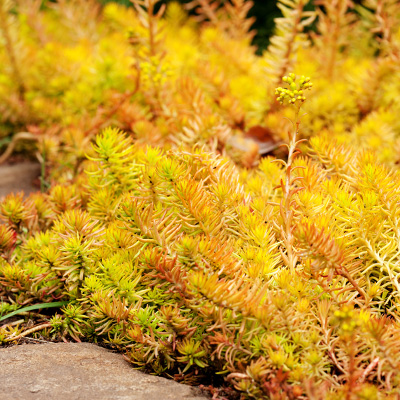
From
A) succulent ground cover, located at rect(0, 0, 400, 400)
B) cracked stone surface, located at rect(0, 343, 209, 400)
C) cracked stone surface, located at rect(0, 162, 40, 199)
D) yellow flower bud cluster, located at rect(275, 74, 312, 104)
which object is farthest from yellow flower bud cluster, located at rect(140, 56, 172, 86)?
cracked stone surface, located at rect(0, 343, 209, 400)

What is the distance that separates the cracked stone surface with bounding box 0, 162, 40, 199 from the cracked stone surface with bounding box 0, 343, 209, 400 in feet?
4.09

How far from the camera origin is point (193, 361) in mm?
1253

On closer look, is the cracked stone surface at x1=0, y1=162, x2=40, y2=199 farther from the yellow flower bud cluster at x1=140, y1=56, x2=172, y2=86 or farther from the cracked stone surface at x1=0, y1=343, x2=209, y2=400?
the cracked stone surface at x1=0, y1=343, x2=209, y2=400

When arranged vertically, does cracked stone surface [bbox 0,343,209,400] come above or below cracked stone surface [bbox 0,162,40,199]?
above

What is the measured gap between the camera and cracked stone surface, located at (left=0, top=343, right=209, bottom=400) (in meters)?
1.16

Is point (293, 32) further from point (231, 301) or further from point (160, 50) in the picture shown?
point (231, 301)

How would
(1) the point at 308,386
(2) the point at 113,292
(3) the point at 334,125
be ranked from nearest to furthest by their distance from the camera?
1. (1) the point at 308,386
2. (2) the point at 113,292
3. (3) the point at 334,125

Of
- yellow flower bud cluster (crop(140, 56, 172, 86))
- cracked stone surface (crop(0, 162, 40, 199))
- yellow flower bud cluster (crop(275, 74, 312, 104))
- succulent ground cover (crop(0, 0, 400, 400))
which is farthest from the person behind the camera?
cracked stone surface (crop(0, 162, 40, 199))

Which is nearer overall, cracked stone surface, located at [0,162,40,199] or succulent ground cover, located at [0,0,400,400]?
succulent ground cover, located at [0,0,400,400]

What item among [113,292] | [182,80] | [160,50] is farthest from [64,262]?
[160,50]

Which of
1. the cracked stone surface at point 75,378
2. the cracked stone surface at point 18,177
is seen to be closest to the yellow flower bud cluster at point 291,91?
the cracked stone surface at point 75,378

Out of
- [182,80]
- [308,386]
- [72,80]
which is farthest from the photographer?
[72,80]

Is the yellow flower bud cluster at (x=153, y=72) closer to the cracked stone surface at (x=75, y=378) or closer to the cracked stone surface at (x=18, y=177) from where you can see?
the cracked stone surface at (x=18, y=177)

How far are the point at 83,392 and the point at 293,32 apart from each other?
1.89 meters
